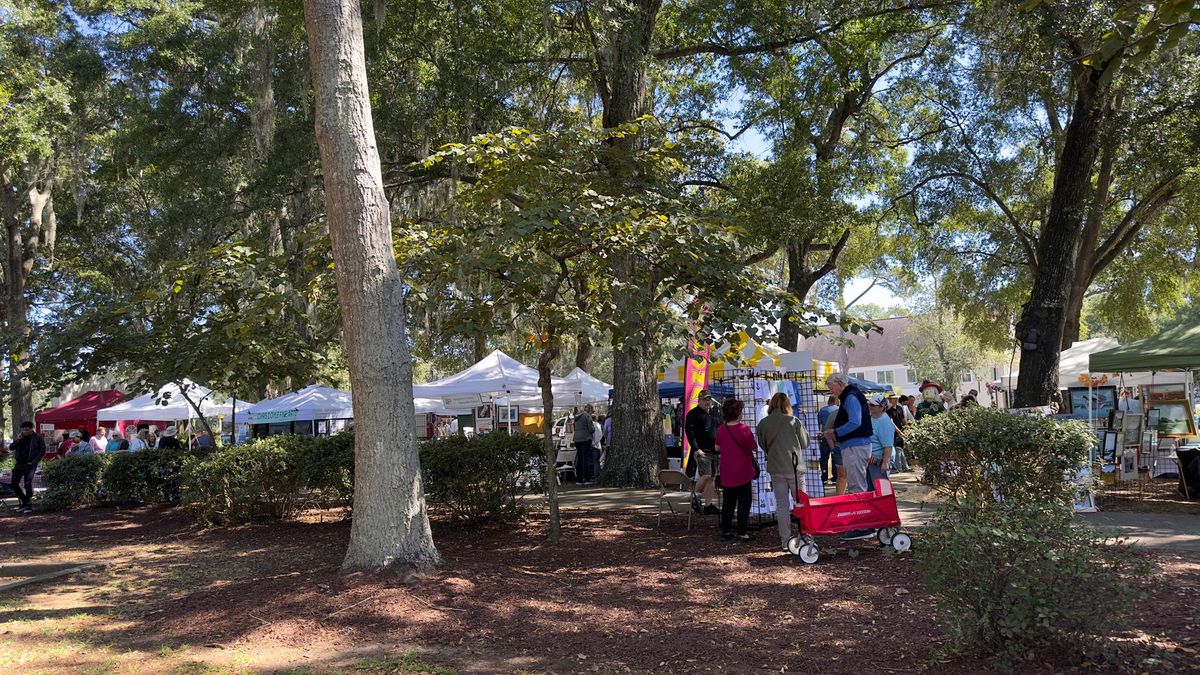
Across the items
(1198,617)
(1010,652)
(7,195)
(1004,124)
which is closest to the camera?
(1010,652)

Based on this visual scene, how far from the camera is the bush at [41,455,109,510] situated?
1458cm

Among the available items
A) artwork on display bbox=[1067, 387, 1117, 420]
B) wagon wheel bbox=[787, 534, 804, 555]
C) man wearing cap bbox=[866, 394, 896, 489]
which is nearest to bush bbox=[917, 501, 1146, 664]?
wagon wheel bbox=[787, 534, 804, 555]

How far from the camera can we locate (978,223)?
23.9 meters

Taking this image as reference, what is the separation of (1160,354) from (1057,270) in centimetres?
247

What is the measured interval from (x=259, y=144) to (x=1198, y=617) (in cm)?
1463

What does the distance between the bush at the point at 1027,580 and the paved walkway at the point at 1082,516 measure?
429 millimetres

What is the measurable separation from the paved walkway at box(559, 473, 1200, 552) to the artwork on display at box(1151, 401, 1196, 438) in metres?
4.03

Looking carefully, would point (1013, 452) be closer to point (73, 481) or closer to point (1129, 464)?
point (1129, 464)


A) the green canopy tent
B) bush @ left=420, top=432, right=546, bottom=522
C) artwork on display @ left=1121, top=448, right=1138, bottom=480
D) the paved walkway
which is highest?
the green canopy tent

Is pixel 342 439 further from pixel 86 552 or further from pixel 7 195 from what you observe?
pixel 7 195

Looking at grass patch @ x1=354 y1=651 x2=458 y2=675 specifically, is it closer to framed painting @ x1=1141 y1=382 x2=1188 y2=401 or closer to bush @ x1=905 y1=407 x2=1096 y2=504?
bush @ x1=905 y1=407 x2=1096 y2=504

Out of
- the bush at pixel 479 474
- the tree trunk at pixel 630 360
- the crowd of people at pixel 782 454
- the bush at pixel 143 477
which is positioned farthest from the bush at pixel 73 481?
the crowd of people at pixel 782 454

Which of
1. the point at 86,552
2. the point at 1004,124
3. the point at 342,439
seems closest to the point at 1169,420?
the point at 1004,124

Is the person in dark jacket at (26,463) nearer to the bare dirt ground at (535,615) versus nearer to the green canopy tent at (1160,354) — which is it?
the bare dirt ground at (535,615)
